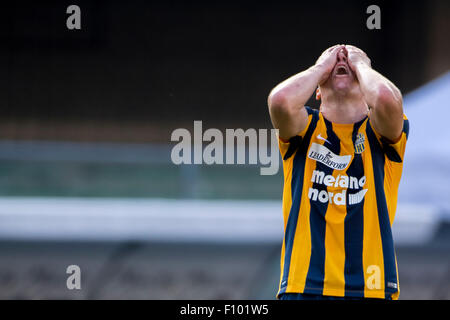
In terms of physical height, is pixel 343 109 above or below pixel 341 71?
below

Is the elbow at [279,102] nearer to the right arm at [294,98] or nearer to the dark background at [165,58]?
the right arm at [294,98]

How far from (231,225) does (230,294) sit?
60 cm

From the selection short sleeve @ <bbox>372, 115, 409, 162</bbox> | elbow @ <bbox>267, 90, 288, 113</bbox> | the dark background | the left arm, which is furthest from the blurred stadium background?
elbow @ <bbox>267, 90, 288, 113</bbox>

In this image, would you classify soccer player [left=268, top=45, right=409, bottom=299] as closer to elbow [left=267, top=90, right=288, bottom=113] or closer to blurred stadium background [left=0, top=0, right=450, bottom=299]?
elbow [left=267, top=90, right=288, bottom=113]

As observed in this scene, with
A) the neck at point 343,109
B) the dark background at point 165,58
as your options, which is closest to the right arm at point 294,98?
the neck at point 343,109

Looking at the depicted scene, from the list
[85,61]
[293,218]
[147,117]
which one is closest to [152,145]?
[147,117]

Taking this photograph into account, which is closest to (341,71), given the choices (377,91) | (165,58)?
(377,91)

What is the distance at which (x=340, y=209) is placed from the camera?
8.00 feet

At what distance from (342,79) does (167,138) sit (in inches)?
314

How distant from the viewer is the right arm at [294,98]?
94.1 inches

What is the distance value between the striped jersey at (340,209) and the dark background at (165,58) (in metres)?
7.72

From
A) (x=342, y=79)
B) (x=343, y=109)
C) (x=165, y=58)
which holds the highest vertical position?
(x=165, y=58)

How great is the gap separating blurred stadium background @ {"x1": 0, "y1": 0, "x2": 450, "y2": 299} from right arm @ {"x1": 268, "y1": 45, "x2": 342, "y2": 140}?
8.69 ft

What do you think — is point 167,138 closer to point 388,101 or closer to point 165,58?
point 165,58
